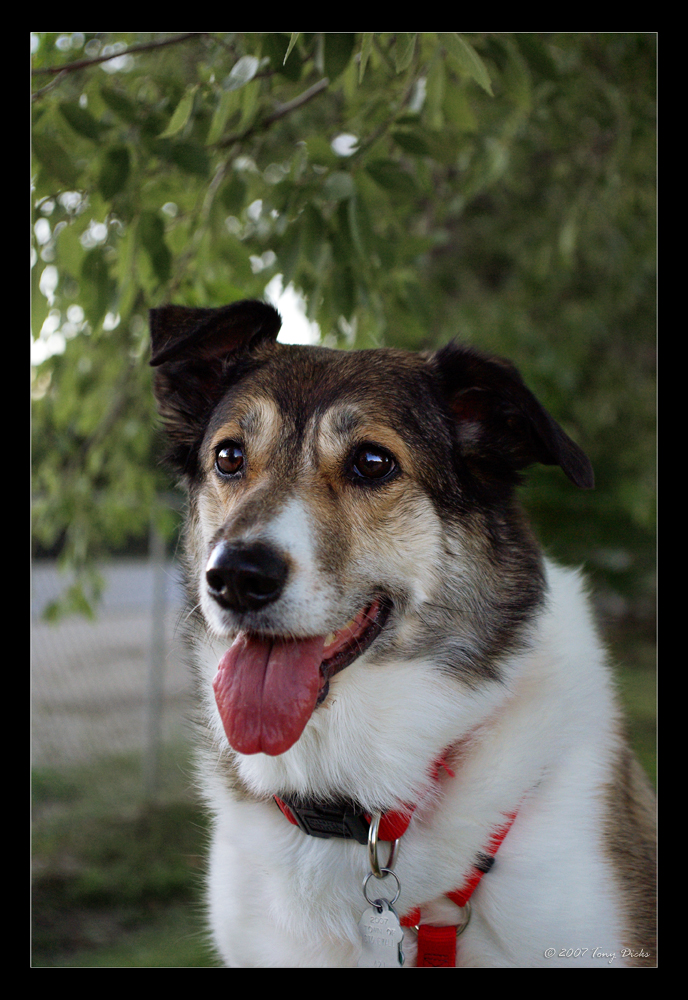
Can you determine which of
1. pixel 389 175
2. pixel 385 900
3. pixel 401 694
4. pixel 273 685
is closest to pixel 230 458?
pixel 273 685

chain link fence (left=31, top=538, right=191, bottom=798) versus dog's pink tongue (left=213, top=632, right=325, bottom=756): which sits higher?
dog's pink tongue (left=213, top=632, right=325, bottom=756)

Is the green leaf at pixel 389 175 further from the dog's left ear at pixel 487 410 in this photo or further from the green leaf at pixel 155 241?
the green leaf at pixel 155 241

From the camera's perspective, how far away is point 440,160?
2.98 metres

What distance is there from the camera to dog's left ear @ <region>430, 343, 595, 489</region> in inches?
86.0

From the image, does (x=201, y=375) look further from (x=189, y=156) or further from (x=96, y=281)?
(x=189, y=156)

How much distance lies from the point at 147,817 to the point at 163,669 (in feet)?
4.17

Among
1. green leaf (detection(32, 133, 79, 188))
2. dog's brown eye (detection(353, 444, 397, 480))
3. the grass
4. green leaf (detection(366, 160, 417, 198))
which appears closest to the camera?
dog's brown eye (detection(353, 444, 397, 480))

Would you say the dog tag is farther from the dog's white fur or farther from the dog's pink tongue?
the dog's pink tongue

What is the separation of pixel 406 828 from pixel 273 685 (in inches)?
23.3

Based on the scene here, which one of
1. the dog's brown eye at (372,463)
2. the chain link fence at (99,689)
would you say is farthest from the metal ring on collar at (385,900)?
the chain link fence at (99,689)

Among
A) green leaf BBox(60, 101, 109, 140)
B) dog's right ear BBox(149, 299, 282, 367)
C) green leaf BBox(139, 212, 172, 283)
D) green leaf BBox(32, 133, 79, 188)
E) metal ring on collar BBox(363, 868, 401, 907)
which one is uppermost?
green leaf BBox(60, 101, 109, 140)

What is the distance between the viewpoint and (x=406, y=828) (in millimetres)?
2012

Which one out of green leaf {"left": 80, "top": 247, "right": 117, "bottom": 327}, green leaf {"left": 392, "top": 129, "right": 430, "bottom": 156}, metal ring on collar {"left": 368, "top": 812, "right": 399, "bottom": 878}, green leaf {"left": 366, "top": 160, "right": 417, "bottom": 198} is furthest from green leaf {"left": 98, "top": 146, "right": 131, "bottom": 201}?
metal ring on collar {"left": 368, "top": 812, "right": 399, "bottom": 878}

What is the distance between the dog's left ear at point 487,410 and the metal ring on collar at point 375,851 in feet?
3.44
